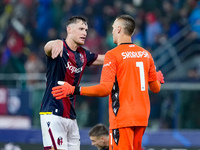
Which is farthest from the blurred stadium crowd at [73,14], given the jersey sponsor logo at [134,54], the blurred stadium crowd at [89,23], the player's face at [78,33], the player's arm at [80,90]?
the player's arm at [80,90]

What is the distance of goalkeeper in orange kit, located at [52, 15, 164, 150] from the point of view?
14.6 feet

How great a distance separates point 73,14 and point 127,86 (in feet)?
30.1

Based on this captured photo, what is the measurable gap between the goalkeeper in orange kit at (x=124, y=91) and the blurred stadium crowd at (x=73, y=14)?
767cm

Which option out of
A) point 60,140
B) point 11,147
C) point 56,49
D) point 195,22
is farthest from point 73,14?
point 60,140

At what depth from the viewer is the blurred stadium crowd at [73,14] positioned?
12.4m

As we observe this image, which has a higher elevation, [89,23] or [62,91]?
[89,23]

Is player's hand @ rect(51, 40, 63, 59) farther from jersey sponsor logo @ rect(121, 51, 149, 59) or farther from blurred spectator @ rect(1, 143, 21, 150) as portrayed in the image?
blurred spectator @ rect(1, 143, 21, 150)

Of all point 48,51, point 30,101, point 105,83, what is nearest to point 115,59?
point 105,83

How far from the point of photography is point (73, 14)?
43.8 feet

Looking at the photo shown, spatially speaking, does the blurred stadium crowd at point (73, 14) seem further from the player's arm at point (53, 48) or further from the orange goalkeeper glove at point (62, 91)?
the orange goalkeeper glove at point (62, 91)

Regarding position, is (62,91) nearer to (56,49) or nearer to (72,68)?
(56,49)

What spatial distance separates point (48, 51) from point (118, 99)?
107cm

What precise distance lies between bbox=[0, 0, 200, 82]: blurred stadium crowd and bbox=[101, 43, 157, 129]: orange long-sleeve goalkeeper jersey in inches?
302

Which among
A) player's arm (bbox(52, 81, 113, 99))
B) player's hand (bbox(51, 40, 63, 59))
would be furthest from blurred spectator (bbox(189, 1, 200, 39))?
player's arm (bbox(52, 81, 113, 99))
